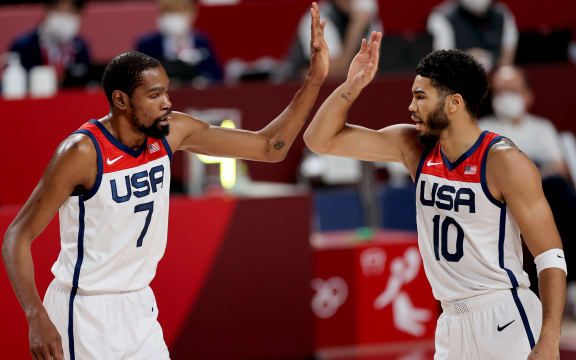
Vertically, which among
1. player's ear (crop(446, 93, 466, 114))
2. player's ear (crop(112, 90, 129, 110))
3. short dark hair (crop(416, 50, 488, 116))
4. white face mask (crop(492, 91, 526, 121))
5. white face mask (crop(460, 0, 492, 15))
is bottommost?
player's ear (crop(446, 93, 466, 114))

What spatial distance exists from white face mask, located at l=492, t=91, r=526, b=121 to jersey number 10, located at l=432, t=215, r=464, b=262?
13.5ft

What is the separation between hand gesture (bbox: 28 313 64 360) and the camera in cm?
400

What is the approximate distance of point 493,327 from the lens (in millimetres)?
4332

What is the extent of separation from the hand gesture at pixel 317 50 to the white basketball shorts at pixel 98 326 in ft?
4.30

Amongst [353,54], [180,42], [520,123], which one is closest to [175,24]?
[180,42]

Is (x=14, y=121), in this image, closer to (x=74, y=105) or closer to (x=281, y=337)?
(x=74, y=105)

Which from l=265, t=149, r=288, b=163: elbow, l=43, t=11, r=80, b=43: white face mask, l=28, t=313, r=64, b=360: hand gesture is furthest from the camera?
l=43, t=11, r=80, b=43: white face mask

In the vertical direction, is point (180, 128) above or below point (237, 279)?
above

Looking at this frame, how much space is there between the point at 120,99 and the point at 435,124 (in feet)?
4.40

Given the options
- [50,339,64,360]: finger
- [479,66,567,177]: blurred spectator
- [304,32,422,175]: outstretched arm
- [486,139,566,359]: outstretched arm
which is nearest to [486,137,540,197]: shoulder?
[486,139,566,359]: outstretched arm

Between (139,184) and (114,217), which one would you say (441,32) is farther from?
(114,217)

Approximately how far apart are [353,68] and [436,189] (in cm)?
67

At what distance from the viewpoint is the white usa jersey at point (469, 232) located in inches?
A: 171

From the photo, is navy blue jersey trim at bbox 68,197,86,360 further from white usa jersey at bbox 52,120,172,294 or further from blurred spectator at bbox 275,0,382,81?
blurred spectator at bbox 275,0,382,81
